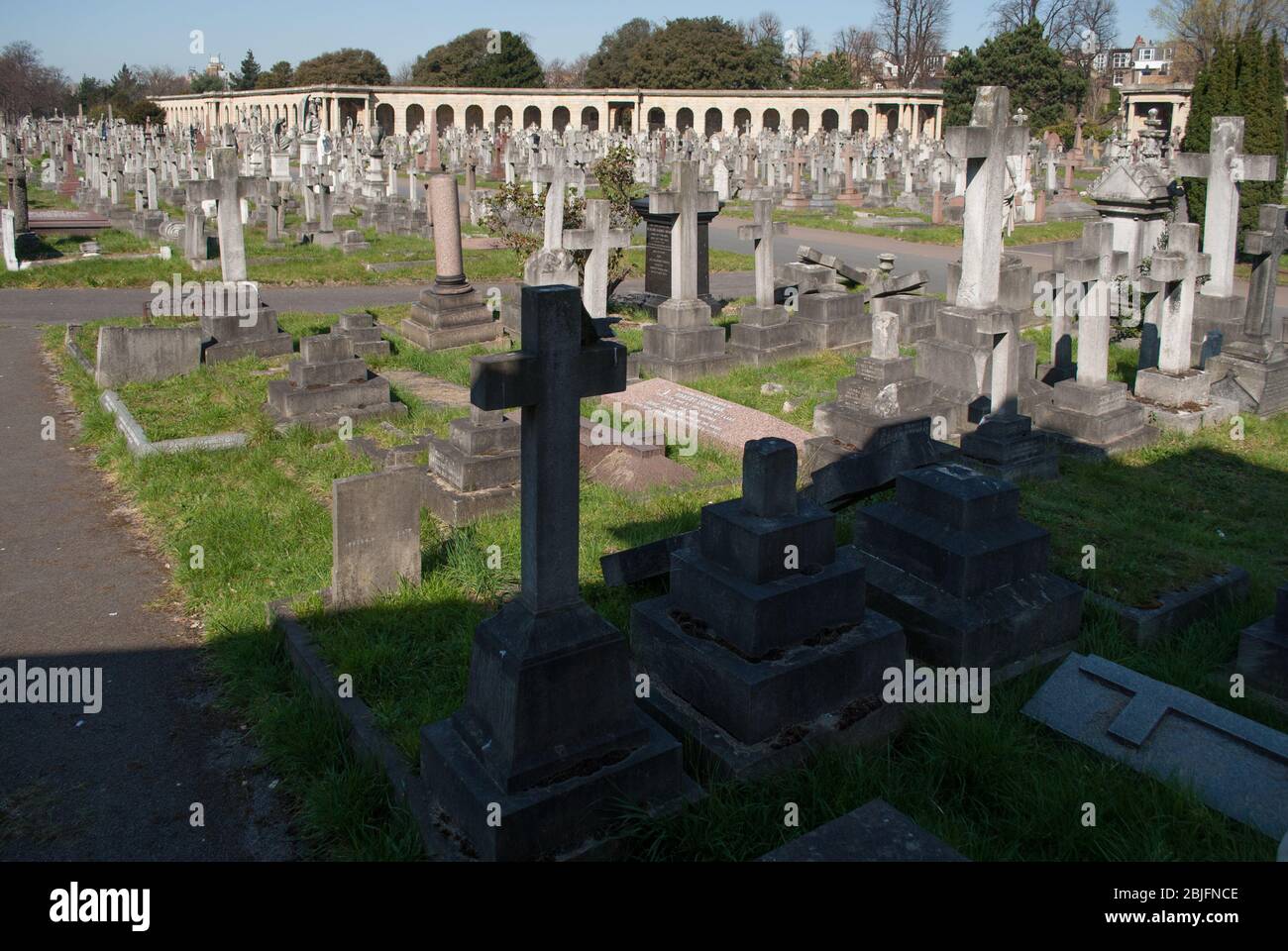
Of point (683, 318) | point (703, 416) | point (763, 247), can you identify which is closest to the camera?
point (703, 416)

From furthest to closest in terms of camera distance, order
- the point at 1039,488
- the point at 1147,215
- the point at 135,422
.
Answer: the point at 1147,215
the point at 135,422
the point at 1039,488

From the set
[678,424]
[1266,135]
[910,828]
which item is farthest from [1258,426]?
[1266,135]

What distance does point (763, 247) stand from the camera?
12844 mm

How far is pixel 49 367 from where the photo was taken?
39.6 ft

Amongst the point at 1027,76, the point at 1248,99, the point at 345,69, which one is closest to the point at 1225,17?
the point at 1027,76

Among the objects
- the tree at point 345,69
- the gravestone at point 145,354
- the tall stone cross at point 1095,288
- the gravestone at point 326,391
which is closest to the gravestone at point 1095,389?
the tall stone cross at point 1095,288

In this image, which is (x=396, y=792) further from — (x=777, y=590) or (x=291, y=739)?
(x=777, y=590)

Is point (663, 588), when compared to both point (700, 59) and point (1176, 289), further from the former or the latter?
point (700, 59)

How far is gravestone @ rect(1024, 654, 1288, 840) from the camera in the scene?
398 centimetres

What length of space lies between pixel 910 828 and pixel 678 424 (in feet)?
20.2

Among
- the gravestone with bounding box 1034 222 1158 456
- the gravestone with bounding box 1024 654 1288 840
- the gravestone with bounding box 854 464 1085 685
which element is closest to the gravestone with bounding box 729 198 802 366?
the gravestone with bounding box 1034 222 1158 456

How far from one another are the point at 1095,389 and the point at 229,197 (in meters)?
9.34

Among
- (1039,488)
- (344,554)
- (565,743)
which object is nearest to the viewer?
(565,743)

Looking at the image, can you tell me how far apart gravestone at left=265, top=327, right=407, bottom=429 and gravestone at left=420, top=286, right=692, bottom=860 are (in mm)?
5932
